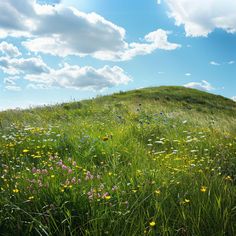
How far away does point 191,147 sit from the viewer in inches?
307

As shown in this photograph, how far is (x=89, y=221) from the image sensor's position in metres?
3.36

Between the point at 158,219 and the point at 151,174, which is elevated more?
the point at 151,174

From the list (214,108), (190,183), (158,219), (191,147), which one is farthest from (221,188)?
(214,108)

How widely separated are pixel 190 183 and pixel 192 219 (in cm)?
80

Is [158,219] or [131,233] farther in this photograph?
[158,219]

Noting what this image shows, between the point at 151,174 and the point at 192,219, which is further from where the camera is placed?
the point at 151,174

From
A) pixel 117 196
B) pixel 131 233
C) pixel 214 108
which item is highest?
pixel 214 108

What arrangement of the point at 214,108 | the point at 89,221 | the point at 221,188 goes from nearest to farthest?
the point at 89,221
the point at 221,188
the point at 214,108

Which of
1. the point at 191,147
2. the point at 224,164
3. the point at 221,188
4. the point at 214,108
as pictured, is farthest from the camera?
the point at 214,108

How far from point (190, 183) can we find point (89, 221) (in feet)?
4.98

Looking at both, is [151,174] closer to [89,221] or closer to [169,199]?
[169,199]

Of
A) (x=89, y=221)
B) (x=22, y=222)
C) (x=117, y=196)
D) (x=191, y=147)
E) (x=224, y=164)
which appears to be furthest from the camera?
(x=191, y=147)

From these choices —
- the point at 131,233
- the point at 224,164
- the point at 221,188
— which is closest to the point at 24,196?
the point at 131,233

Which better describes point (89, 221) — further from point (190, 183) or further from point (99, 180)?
point (190, 183)
